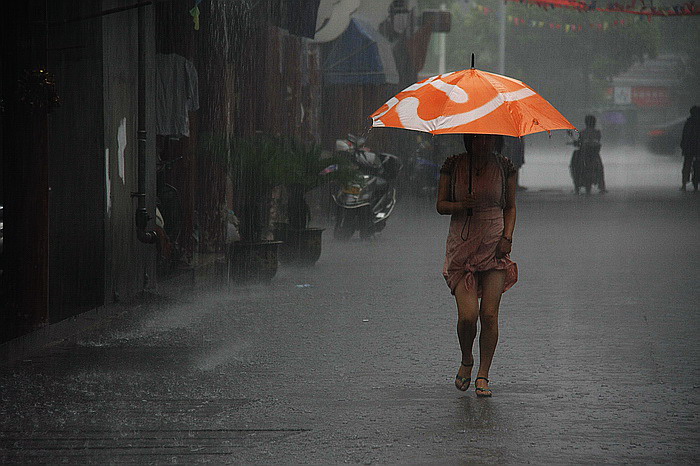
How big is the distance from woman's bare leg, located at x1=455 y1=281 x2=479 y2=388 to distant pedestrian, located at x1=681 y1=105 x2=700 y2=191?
75.8 feet

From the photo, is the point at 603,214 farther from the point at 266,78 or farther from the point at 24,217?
the point at 24,217

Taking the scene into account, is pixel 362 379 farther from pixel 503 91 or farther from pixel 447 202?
pixel 503 91

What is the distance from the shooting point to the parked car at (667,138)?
45125mm

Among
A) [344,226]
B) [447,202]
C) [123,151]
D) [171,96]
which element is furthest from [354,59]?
[447,202]

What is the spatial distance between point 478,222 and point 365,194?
10.0m

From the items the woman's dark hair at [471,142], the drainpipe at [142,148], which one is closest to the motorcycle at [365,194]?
the drainpipe at [142,148]

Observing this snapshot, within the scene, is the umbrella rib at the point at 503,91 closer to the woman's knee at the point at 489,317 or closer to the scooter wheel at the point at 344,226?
the woman's knee at the point at 489,317

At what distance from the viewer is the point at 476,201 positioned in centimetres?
691

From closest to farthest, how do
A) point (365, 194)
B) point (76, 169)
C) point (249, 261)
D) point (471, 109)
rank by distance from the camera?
1. point (471, 109)
2. point (76, 169)
3. point (249, 261)
4. point (365, 194)

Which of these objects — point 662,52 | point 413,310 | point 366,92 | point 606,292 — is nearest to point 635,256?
point 606,292

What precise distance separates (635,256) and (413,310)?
532 centimetres

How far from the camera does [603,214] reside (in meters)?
22.1

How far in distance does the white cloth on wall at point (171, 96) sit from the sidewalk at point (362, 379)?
63.1 inches

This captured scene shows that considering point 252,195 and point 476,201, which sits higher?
point 476,201
